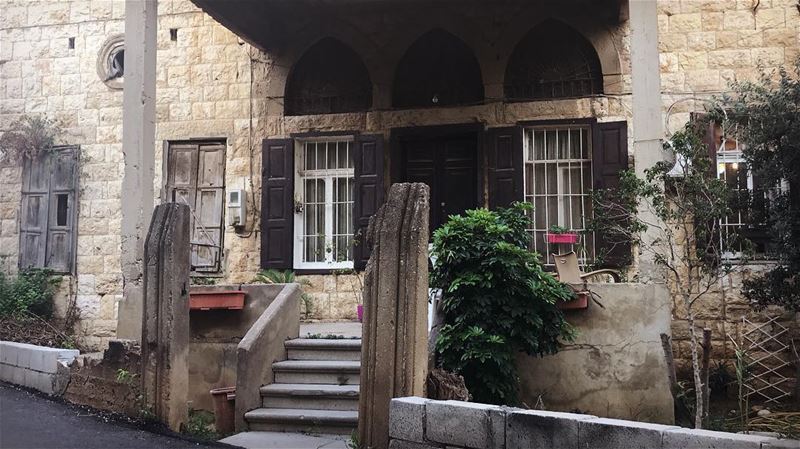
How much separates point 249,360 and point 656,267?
13.6 feet

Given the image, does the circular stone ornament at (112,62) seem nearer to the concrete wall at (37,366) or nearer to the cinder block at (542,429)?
the concrete wall at (37,366)

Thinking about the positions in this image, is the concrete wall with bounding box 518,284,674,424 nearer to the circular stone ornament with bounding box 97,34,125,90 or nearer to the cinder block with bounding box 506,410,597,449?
the cinder block with bounding box 506,410,597,449

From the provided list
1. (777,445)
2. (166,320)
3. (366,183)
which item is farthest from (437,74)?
(777,445)

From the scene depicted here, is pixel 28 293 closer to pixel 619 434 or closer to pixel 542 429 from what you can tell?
pixel 542 429

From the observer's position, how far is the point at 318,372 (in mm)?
7008

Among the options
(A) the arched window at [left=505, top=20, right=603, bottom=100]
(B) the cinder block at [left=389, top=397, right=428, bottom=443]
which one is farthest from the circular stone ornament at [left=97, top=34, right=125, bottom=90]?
(B) the cinder block at [left=389, top=397, right=428, bottom=443]

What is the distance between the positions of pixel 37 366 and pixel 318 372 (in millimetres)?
3458

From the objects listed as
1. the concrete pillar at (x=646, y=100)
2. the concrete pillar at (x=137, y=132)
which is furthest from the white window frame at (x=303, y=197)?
the concrete pillar at (x=646, y=100)

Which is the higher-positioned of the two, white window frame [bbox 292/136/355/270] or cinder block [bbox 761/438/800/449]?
white window frame [bbox 292/136/355/270]

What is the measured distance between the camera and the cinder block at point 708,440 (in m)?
3.48

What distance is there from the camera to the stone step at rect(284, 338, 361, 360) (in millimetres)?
7270

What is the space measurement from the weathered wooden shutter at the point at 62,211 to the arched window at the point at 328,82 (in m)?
3.85

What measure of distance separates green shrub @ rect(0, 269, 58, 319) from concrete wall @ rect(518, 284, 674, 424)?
26.1 feet

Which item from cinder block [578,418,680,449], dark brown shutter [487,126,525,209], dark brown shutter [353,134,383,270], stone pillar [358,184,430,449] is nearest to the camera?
cinder block [578,418,680,449]
